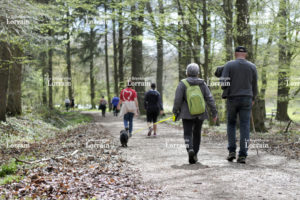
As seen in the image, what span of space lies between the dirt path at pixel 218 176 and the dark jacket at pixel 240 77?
1535mm

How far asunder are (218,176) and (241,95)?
1922mm

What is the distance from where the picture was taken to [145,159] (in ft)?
Answer: 23.9

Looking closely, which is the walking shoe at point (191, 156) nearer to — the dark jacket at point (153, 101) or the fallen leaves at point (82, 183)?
the fallen leaves at point (82, 183)

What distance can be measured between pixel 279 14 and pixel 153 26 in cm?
640

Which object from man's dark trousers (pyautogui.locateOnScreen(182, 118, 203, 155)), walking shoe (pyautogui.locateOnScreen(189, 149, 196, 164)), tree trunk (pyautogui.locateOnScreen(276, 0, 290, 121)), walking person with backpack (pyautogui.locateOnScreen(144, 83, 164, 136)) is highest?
Result: tree trunk (pyautogui.locateOnScreen(276, 0, 290, 121))

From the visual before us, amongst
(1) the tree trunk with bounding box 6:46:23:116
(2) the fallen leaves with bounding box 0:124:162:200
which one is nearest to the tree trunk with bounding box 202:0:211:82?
(2) the fallen leaves with bounding box 0:124:162:200

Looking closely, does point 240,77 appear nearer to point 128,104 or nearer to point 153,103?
point 128,104

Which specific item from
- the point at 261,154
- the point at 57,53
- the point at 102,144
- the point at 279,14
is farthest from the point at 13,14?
the point at 57,53

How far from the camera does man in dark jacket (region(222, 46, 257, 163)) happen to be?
623 cm

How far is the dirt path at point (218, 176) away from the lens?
4.30 m

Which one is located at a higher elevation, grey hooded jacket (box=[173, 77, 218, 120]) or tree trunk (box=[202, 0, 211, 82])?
tree trunk (box=[202, 0, 211, 82])

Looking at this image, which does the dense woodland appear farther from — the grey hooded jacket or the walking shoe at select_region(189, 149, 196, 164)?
the walking shoe at select_region(189, 149, 196, 164)

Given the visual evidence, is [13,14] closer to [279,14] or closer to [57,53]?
[279,14]

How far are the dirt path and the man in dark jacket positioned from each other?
18.4 inches
